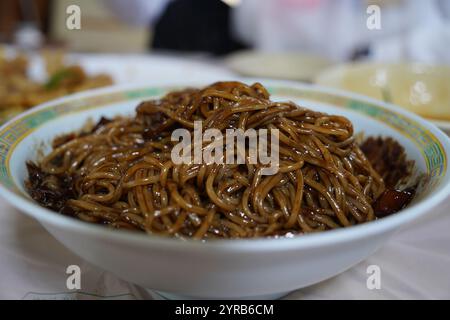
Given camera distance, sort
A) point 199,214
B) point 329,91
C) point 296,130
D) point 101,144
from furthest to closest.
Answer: point 329,91, point 101,144, point 296,130, point 199,214

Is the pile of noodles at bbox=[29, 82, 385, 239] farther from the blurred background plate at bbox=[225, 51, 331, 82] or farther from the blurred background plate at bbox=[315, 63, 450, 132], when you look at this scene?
the blurred background plate at bbox=[225, 51, 331, 82]

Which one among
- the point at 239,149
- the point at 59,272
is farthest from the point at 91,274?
the point at 239,149

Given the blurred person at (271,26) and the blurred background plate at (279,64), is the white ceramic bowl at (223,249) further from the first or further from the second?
the blurred person at (271,26)

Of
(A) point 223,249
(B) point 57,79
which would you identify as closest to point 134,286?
(A) point 223,249

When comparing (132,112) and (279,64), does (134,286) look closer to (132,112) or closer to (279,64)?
(132,112)

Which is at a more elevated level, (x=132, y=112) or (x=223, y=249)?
(x=132, y=112)

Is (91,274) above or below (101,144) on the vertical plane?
below
